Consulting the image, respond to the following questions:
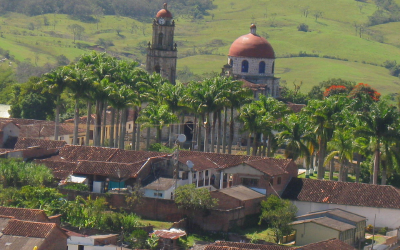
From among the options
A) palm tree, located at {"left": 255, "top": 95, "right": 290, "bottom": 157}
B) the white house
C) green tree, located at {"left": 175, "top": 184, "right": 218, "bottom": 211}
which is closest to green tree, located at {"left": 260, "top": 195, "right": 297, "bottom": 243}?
the white house

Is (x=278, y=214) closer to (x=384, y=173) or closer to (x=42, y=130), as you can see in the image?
(x=384, y=173)

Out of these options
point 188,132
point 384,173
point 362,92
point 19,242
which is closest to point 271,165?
point 384,173

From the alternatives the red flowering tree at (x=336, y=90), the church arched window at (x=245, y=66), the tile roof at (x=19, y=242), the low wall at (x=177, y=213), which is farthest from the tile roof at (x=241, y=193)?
the red flowering tree at (x=336, y=90)

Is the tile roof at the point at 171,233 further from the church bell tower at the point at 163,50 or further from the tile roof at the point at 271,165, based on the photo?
the church bell tower at the point at 163,50

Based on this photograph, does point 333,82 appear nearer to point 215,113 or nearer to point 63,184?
point 215,113

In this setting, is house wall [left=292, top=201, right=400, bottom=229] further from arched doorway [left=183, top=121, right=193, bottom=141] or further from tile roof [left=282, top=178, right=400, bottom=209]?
arched doorway [left=183, top=121, right=193, bottom=141]
